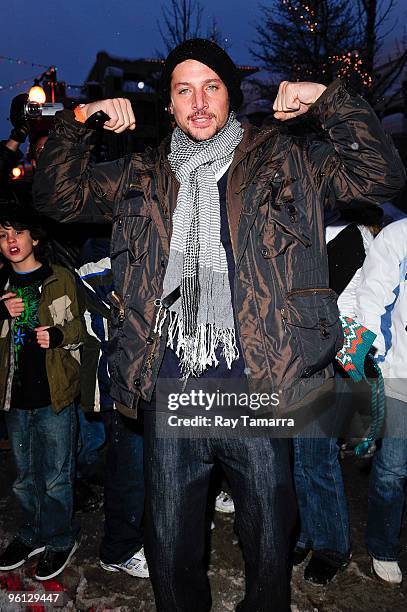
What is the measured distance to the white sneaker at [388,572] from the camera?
3.08 m

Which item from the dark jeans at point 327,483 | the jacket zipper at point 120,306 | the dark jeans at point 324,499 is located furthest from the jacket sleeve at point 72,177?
the dark jeans at point 324,499

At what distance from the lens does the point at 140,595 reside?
306 centimetres

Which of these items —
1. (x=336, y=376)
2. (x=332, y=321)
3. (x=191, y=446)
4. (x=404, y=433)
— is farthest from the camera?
(x=336, y=376)

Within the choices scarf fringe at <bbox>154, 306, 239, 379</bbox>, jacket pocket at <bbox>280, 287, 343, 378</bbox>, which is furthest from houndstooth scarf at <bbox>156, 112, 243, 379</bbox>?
jacket pocket at <bbox>280, 287, 343, 378</bbox>

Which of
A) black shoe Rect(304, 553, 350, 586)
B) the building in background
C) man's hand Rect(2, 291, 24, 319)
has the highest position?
the building in background

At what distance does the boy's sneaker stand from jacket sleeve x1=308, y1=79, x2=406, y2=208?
2347mm

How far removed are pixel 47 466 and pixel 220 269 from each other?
71.5 inches

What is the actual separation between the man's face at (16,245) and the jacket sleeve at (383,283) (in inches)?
78.4

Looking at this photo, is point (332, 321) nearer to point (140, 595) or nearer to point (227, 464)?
point (227, 464)

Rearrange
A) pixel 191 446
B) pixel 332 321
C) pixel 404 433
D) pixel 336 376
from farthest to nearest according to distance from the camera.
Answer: pixel 336 376 < pixel 404 433 < pixel 191 446 < pixel 332 321

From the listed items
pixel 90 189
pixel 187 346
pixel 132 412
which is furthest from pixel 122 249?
pixel 132 412

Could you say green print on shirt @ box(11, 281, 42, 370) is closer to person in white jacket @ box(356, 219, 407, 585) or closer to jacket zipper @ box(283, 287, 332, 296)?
jacket zipper @ box(283, 287, 332, 296)

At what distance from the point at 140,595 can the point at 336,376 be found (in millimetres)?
1651

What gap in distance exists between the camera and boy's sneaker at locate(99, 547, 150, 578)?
10.4 ft
